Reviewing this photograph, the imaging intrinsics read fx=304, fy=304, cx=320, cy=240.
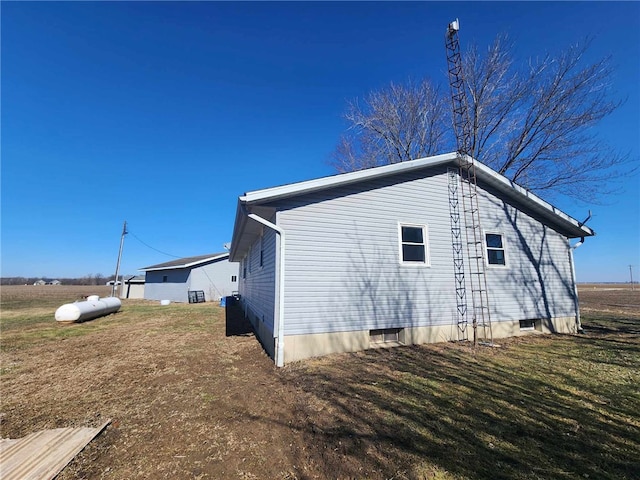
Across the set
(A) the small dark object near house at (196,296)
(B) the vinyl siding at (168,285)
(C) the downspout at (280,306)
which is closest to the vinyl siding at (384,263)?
(C) the downspout at (280,306)

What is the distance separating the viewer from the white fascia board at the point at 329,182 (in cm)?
628

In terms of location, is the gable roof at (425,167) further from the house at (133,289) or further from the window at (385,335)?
the house at (133,289)

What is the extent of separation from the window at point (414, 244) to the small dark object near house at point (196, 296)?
21.8 meters

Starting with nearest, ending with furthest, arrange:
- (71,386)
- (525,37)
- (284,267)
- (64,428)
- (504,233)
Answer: (64,428) → (71,386) → (284,267) → (504,233) → (525,37)

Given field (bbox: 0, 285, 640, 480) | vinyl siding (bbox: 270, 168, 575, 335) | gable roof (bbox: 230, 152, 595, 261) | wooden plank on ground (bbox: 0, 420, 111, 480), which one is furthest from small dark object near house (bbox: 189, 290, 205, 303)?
wooden plank on ground (bbox: 0, 420, 111, 480)

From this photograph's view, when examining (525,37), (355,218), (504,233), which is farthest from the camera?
(525,37)

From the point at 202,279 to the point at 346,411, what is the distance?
24415 millimetres

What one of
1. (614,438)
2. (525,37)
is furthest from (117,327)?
(525,37)

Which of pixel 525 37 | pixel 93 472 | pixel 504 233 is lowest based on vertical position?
pixel 93 472

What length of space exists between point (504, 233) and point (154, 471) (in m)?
10.0

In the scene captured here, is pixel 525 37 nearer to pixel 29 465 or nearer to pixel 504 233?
pixel 504 233

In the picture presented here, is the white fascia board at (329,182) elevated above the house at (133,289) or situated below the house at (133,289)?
above

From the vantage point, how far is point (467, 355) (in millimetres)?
6891

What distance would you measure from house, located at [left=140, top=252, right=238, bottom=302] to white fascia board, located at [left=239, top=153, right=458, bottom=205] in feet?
70.5
